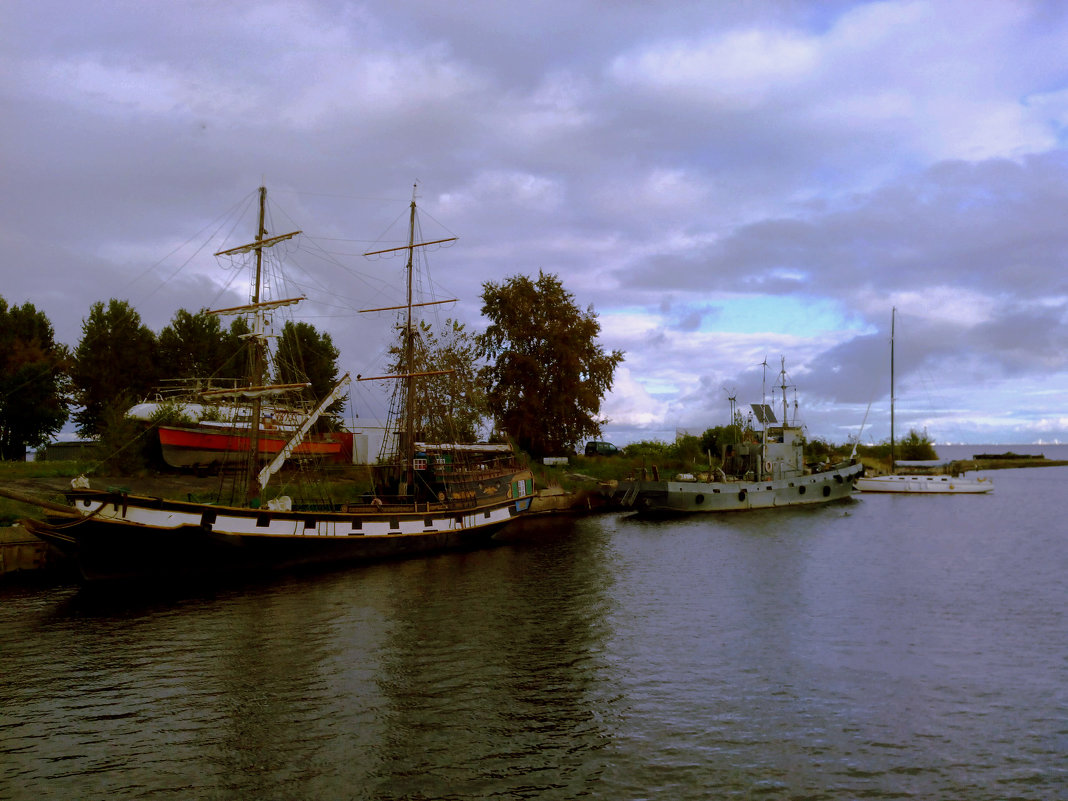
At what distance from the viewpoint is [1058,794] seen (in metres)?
11.1

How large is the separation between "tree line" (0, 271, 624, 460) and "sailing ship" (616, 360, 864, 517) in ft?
35.7

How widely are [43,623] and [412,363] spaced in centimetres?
2400

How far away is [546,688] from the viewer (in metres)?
15.9

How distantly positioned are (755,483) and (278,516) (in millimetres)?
37936

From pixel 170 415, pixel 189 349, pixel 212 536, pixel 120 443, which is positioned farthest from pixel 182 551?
pixel 189 349

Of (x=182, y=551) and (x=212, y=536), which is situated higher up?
(x=212, y=536)

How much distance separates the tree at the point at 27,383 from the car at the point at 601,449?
48.2 metres

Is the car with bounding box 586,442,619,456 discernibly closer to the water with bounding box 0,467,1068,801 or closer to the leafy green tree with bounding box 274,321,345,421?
the leafy green tree with bounding box 274,321,345,421

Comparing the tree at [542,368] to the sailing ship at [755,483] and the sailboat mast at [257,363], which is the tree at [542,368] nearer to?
the sailing ship at [755,483]

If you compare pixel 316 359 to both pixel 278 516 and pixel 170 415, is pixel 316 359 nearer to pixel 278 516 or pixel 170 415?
pixel 170 415

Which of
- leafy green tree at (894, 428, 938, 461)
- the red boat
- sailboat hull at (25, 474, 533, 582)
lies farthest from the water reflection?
leafy green tree at (894, 428, 938, 461)

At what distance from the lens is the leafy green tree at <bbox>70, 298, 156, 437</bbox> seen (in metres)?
62.2

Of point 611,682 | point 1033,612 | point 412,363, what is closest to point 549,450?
point 412,363

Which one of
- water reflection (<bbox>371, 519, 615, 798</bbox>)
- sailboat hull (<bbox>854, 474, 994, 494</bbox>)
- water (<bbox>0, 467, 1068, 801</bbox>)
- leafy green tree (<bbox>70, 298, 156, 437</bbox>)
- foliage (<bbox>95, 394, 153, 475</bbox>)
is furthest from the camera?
sailboat hull (<bbox>854, 474, 994, 494</bbox>)
